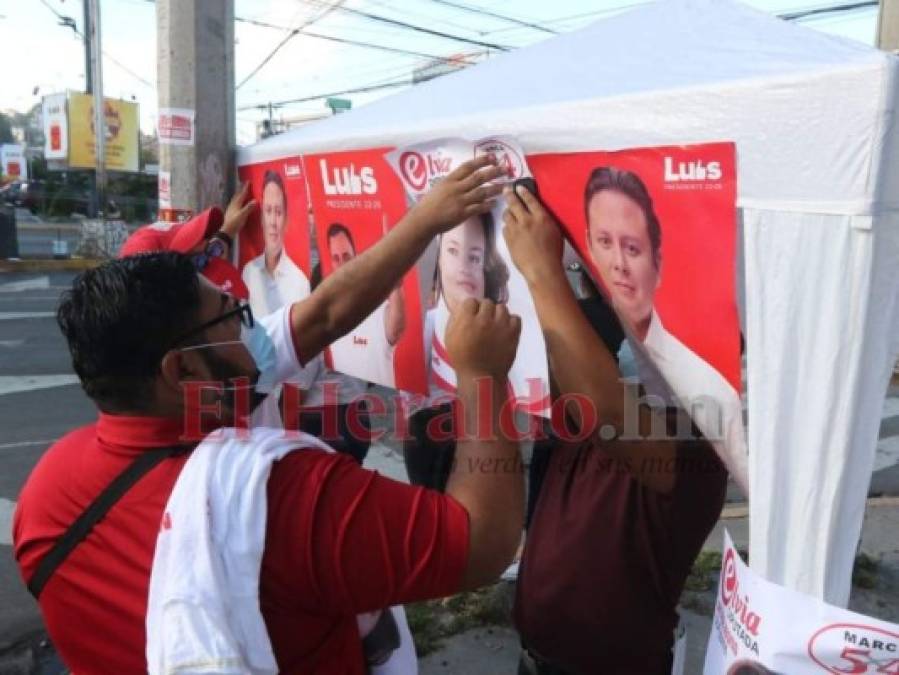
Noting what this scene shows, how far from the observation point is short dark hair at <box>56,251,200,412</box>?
1.27m

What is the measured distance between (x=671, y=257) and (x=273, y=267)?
1508mm

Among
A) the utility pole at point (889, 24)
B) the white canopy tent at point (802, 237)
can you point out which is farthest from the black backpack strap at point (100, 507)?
the utility pole at point (889, 24)

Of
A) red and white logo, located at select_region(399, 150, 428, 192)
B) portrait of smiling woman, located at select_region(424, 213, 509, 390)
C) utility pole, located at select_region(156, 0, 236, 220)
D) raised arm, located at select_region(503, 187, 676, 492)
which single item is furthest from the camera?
utility pole, located at select_region(156, 0, 236, 220)

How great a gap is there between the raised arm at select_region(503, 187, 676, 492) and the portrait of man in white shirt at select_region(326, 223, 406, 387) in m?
0.54

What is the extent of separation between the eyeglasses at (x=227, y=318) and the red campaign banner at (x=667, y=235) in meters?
0.65

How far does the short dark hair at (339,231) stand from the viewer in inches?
86.7

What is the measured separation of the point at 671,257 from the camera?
55.7 inches

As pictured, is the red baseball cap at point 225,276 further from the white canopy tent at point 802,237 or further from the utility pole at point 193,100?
the white canopy tent at point 802,237

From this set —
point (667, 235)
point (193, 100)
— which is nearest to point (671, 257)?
point (667, 235)

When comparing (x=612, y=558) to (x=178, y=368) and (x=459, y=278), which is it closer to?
(x=459, y=278)

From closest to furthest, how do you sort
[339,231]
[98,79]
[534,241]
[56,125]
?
1. [534,241]
2. [339,231]
3. [98,79]
4. [56,125]

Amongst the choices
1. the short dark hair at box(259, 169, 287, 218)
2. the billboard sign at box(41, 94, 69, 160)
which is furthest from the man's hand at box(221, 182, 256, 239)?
the billboard sign at box(41, 94, 69, 160)

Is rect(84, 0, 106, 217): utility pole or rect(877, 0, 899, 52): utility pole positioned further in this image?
rect(84, 0, 106, 217): utility pole

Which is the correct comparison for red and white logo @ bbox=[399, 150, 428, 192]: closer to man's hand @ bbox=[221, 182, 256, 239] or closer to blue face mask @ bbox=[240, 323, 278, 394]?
blue face mask @ bbox=[240, 323, 278, 394]
